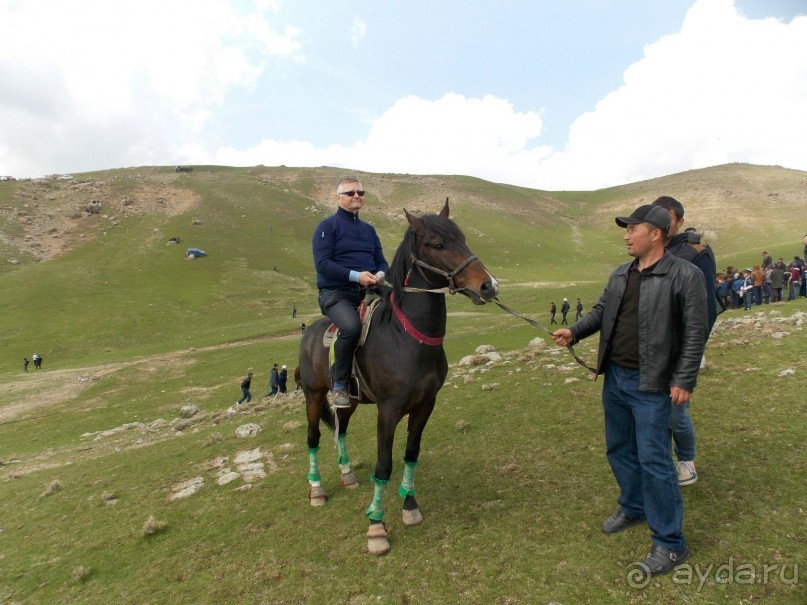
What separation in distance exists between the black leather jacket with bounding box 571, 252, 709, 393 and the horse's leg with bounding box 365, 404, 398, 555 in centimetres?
301

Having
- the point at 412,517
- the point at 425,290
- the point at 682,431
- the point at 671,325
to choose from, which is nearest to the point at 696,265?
the point at 671,325

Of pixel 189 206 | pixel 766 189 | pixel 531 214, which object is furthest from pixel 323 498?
pixel 766 189

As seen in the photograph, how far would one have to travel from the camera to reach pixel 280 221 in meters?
82.2

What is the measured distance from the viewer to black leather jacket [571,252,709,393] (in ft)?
13.5

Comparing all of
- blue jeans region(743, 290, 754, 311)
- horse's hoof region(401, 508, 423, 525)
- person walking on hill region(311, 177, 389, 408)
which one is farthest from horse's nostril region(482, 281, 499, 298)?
blue jeans region(743, 290, 754, 311)

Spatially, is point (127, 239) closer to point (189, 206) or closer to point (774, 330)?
point (189, 206)

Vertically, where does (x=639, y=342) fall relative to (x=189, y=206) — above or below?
below

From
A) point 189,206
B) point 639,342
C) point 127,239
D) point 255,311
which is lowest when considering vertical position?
point 255,311

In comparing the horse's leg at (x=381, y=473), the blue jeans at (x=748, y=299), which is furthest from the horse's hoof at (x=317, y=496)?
the blue jeans at (x=748, y=299)

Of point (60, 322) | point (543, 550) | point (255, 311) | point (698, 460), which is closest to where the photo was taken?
point (543, 550)

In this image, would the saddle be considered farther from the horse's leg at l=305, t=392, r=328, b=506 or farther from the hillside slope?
the hillside slope

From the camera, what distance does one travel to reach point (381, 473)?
19.0ft

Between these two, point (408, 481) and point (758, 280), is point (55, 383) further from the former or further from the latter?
point (758, 280)

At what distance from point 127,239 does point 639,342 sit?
7672 centimetres
